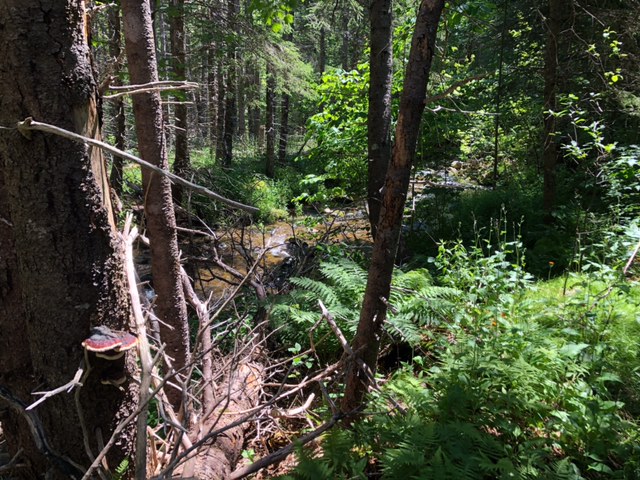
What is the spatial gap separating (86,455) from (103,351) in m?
0.57

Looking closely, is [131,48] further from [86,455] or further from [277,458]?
[277,458]

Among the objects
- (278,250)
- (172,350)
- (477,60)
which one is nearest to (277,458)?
(172,350)

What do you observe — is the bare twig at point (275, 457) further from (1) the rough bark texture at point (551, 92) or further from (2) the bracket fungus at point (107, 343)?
(1) the rough bark texture at point (551, 92)

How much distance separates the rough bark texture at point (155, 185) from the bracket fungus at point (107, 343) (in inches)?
53.3

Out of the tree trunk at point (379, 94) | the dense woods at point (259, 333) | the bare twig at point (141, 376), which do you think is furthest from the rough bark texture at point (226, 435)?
the tree trunk at point (379, 94)

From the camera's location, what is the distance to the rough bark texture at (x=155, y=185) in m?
3.08

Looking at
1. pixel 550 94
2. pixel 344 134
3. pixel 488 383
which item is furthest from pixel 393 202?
pixel 344 134

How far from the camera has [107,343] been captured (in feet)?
5.67

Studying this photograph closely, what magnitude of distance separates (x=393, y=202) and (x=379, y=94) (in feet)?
9.95

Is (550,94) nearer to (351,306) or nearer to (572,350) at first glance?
(351,306)

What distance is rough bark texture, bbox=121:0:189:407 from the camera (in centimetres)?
308

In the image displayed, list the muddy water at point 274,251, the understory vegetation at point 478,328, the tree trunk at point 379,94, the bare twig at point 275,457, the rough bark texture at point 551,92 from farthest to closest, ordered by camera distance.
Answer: the rough bark texture at point 551,92 < the muddy water at point 274,251 < the tree trunk at point 379,94 < the bare twig at point 275,457 < the understory vegetation at point 478,328

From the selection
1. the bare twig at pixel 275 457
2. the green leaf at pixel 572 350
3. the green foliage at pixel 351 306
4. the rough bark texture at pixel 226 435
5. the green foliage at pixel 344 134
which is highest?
the green foliage at pixel 344 134

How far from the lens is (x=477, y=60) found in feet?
39.4
